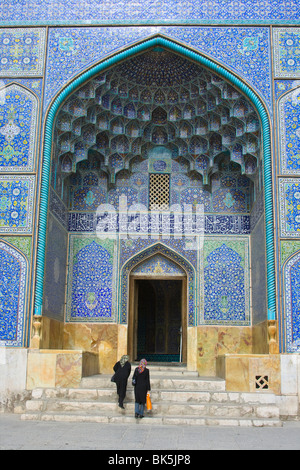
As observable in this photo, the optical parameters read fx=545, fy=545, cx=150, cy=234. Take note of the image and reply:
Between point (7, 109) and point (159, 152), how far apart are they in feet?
11.0

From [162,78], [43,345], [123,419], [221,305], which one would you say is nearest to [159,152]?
[162,78]

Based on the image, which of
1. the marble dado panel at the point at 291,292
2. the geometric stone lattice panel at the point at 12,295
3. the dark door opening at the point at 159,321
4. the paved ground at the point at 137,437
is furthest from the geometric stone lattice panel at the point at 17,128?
the dark door opening at the point at 159,321

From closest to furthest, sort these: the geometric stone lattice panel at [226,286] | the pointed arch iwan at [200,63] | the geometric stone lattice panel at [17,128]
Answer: the pointed arch iwan at [200,63] < the geometric stone lattice panel at [17,128] < the geometric stone lattice panel at [226,286]

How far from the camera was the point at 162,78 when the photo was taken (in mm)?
10789

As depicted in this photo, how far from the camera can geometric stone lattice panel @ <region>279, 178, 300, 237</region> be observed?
904 cm

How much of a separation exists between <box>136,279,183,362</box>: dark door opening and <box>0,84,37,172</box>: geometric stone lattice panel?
6.78 metres

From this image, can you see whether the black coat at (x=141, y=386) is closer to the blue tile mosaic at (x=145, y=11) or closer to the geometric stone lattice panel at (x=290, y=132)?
the geometric stone lattice panel at (x=290, y=132)

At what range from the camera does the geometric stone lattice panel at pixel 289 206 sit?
9.04 metres

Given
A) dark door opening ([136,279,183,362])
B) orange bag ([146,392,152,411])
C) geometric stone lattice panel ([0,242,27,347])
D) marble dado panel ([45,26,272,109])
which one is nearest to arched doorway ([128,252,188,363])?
dark door opening ([136,279,183,362])

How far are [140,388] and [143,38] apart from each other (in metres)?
6.24

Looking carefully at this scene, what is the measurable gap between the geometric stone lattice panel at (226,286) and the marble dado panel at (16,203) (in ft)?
12.2

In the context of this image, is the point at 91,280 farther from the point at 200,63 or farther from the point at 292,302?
the point at 200,63

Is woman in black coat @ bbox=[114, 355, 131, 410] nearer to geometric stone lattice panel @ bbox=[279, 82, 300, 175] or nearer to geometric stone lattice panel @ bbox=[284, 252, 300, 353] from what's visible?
geometric stone lattice panel @ bbox=[284, 252, 300, 353]

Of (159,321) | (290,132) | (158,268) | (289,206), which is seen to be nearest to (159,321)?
(159,321)
